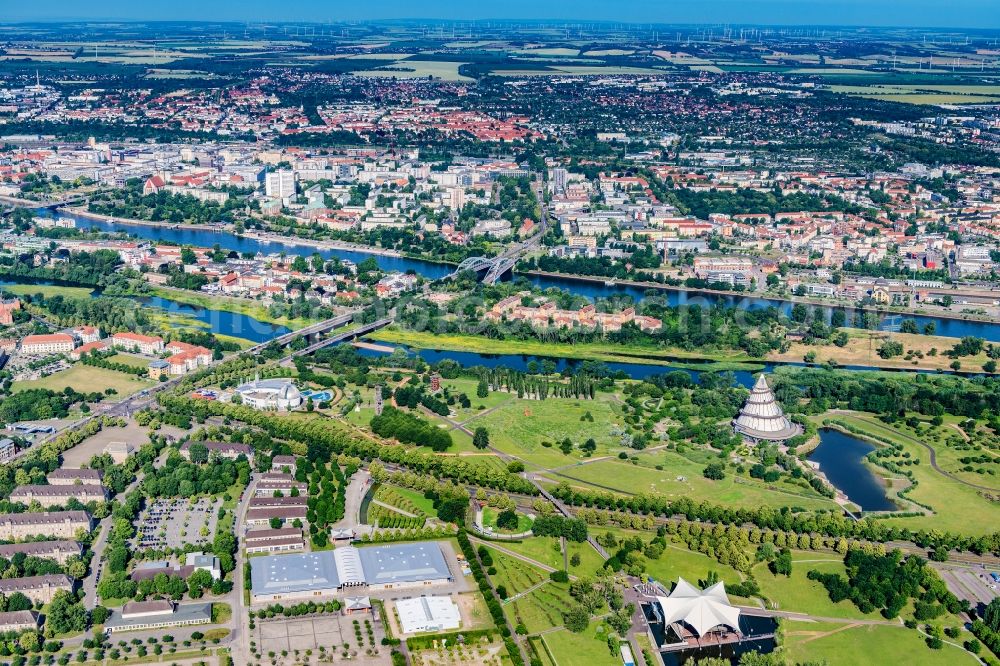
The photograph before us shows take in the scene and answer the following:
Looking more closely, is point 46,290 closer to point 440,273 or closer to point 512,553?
point 440,273

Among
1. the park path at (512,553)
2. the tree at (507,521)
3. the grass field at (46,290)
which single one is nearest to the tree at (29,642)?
the park path at (512,553)

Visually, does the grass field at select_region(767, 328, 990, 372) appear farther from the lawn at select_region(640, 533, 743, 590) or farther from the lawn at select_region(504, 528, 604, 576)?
the lawn at select_region(504, 528, 604, 576)

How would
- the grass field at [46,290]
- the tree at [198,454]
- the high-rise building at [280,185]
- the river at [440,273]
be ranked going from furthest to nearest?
the high-rise building at [280,185]
the grass field at [46,290]
the river at [440,273]
the tree at [198,454]

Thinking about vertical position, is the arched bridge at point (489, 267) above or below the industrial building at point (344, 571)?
above

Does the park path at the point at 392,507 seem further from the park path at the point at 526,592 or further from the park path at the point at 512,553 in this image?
the park path at the point at 526,592

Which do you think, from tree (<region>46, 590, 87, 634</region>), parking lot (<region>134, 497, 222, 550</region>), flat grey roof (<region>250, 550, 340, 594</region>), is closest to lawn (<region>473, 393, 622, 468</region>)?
flat grey roof (<region>250, 550, 340, 594</region>)
